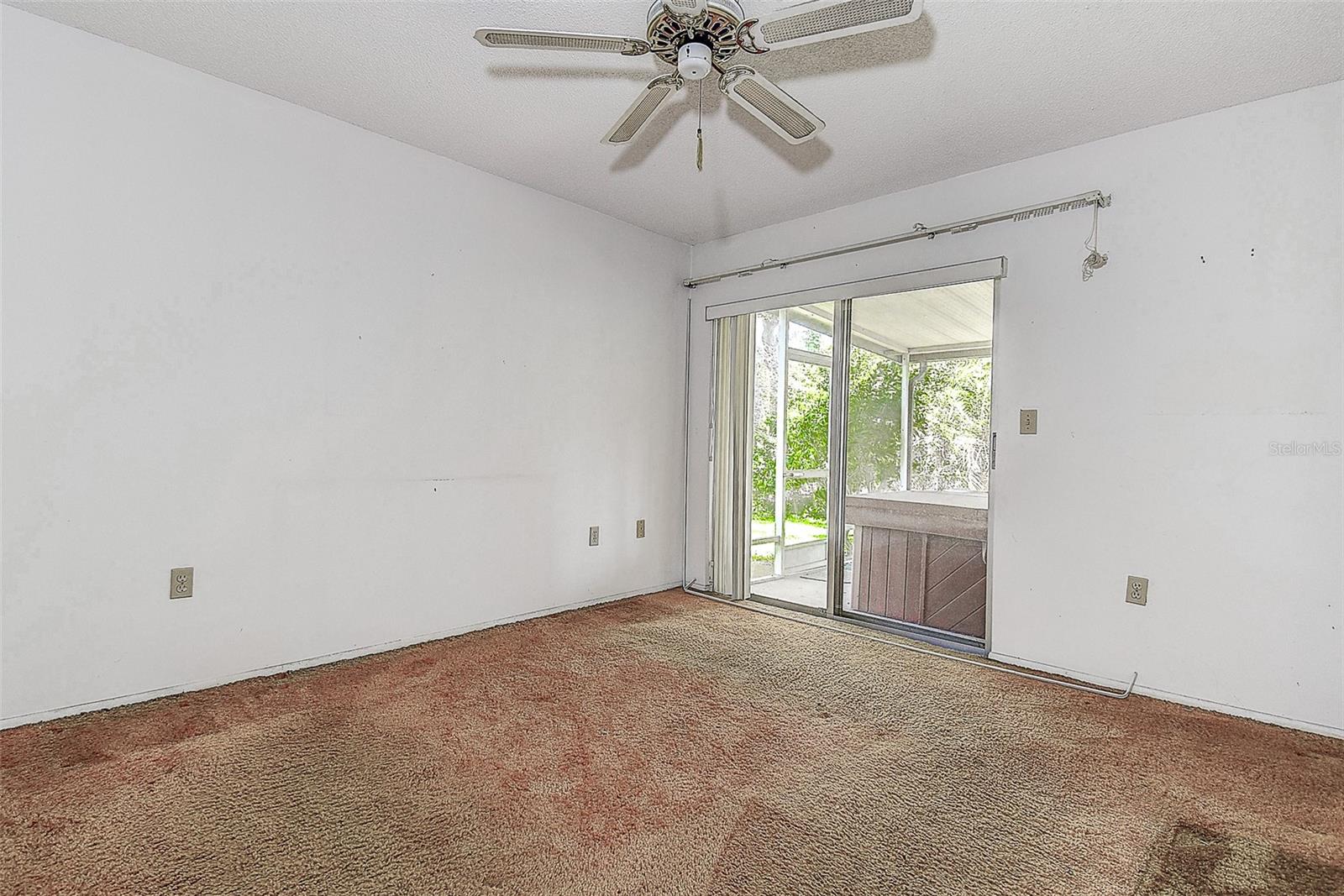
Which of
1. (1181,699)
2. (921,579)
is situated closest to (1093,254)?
(921,579)

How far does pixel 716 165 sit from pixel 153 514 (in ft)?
9.47

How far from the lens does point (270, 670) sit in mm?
2797

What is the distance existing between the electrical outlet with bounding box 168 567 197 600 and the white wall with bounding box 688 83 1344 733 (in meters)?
3.55

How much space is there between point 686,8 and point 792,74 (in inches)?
40.2

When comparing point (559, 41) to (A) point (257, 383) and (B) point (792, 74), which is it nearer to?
(B) point (792, 74)

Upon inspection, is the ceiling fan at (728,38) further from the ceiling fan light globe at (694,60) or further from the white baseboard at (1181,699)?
the white baseboard at (1181,699)

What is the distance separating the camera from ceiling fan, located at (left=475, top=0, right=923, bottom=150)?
1608 millimetres

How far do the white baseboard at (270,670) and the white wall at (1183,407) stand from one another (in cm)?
248

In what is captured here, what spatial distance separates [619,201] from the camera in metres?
3.89

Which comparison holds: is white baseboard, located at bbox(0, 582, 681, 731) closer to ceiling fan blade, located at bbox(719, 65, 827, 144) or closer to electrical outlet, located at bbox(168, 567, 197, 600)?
electrical outlet, located at bbox(168, 567, 197, 600)

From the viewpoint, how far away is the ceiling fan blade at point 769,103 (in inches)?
75.1

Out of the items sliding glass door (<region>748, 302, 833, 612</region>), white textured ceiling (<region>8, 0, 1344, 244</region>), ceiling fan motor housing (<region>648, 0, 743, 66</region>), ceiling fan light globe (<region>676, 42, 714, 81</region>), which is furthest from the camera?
sliding glass door (<region>748, 302, 833, 612</region>)

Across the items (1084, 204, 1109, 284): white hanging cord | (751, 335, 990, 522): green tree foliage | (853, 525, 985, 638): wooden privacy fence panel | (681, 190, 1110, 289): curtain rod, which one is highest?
(681, 190, 1110, 289): curtain rod

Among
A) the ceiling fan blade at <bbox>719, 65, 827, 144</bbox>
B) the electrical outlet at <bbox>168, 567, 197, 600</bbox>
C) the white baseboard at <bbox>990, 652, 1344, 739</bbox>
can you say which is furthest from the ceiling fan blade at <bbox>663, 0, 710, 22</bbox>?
the white baseboard at <bbox>990, 652, 1344, 739</bbox>
